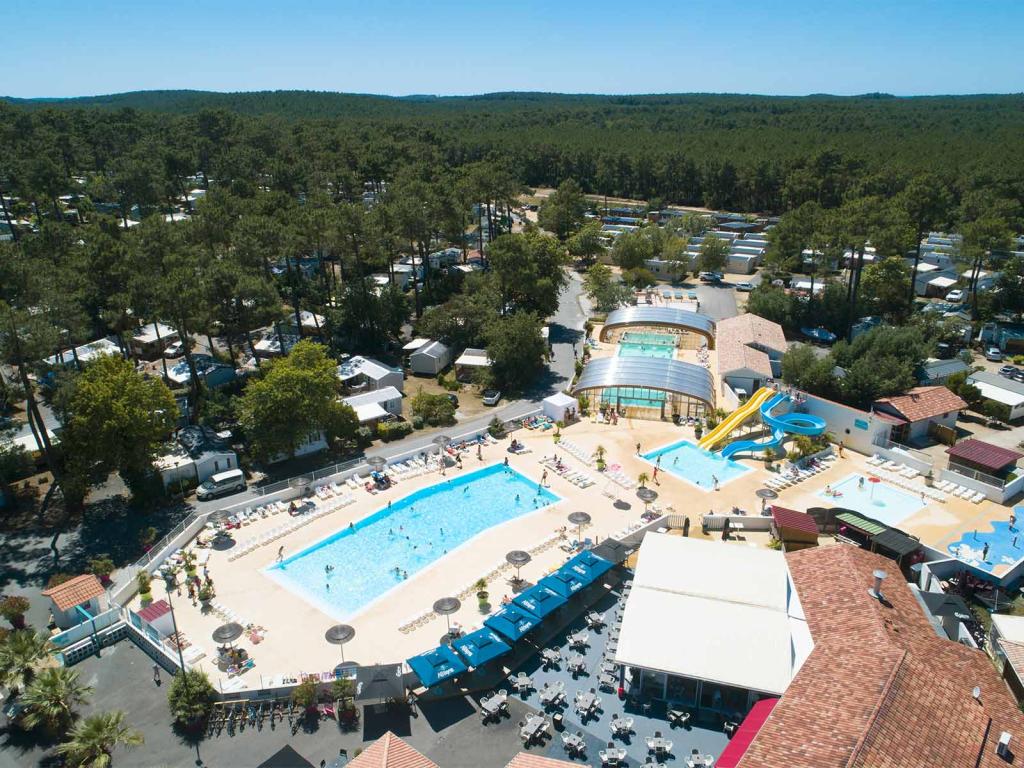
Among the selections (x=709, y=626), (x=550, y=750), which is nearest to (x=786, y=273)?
(x=709, y=626)

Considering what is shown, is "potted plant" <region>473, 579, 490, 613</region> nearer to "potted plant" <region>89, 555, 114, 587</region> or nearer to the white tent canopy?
"potted plant" <region>89, 555, 114, 587</region>

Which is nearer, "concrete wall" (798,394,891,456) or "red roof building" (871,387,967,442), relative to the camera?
"concrete wall" (798,394,891,456)

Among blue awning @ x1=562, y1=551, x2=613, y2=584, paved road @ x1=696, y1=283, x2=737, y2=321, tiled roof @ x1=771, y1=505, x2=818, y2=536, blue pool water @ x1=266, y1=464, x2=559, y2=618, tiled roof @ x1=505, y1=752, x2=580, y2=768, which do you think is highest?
tiled roof @ x1=505, y1=752, x2=580, y2=768

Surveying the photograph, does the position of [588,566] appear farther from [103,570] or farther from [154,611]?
[103,570]

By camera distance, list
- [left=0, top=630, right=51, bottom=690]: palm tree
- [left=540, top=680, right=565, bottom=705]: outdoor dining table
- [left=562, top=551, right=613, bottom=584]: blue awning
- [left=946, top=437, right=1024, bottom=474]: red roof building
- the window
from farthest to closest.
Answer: [left=946, top=437, right=1024, bottom=474]: red roof building
[left=562, top=551, right=613, bottom=584]: blue awning
the window
[left=540, top=680, right=565, bottom=705]: outdoor dining table
[left=0, top=630, right=51, bottom=690]: palm tree

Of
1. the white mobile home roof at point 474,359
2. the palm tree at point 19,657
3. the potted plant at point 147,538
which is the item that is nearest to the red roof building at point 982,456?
the white mobile home roof at point 474,359

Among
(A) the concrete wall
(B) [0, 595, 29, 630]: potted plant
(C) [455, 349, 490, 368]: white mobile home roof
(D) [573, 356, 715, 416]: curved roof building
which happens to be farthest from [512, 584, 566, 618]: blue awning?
(C) [455, 349, 490, 368]: white mobile home roof
